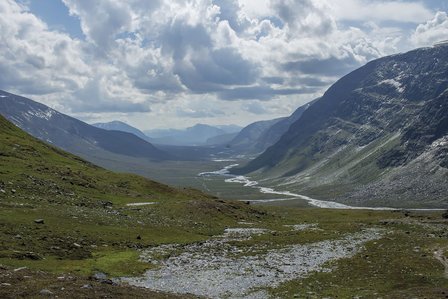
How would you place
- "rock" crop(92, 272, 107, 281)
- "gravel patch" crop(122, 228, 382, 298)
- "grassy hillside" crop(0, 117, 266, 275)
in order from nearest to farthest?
"rock" crop(92, 272, 107, 281)
"gravel patch" crop(122, 228, 382, 298)
"grassy hillside" crop(0, 117, 266, 275)

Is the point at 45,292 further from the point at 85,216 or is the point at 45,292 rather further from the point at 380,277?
the point at 85,216

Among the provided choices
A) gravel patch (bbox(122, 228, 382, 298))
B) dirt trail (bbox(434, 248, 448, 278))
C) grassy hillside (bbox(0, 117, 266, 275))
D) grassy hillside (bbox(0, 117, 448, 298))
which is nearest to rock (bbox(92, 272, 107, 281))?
grassy hillside (bbox(0, 117, 448, 298))

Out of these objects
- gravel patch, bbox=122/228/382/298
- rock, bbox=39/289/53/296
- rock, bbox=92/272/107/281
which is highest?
rock, bbox=39/289/53/296

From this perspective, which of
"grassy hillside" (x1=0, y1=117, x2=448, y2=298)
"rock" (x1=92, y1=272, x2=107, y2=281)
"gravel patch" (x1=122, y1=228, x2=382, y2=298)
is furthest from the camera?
"gravel patch" (x1=122, y1=228, x2=382, y2=298)

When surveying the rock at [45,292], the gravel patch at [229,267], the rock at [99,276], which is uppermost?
the rock at [45,292]

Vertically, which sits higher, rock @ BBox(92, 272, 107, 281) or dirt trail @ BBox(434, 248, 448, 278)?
rock @ BBox(92, 272, 107, 281)

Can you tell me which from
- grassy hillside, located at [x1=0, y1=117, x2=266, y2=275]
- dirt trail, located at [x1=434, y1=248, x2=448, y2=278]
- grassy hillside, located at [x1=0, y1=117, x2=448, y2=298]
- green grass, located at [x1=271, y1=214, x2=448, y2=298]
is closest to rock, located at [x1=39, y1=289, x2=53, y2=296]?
grassy hillside, located at [x1=0, y1=117, x2=448, y2=298]

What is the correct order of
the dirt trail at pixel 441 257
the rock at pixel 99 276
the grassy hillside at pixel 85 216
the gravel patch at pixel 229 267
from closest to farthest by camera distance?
the rock at pixel 99 276, the gravel patch at pixel 229 267, the grassy hillside at pixel 85 216, the dirt trail at pixel 441 257

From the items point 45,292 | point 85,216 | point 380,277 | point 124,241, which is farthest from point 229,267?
point 85,216

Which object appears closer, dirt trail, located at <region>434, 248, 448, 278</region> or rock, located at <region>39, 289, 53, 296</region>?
rock, located at <region>39, 289, 53, 296</region>

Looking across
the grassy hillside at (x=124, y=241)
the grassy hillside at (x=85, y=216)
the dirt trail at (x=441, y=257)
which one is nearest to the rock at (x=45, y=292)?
the grassy hillside at (x=124, y=241)

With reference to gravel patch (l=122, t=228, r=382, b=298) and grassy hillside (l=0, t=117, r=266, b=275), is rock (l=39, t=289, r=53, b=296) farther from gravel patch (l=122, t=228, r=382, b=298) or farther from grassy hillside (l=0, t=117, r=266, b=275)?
grassy hillside (l=0, t=117, r=266, b=275)

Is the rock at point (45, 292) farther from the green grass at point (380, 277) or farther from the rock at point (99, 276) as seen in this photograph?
the green grass at point (380, 277)

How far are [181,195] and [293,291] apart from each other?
277ft
